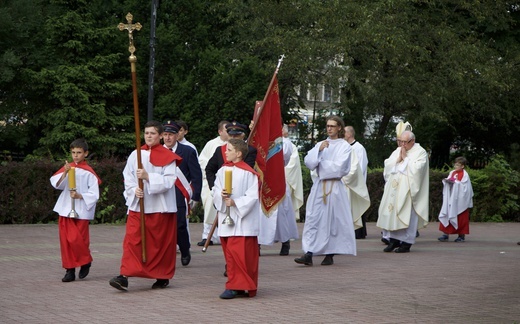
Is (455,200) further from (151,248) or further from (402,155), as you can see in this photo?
(151,248)

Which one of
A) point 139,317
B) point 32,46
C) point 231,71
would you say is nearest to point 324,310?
point 139,317

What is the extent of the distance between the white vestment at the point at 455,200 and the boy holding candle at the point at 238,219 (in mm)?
8555

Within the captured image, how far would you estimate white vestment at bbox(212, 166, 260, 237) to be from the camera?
32.2ft

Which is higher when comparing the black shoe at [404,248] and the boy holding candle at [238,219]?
the boy holding candle at [238,219]

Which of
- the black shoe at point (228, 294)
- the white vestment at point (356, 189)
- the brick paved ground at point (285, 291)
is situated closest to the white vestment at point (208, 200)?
the brick paved ground at point (285, 291)

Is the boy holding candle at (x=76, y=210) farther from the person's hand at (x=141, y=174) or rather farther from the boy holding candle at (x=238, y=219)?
the boy holding candle at (x=238, y=219)

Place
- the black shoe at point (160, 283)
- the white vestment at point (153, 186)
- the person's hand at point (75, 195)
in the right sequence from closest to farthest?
the white vestment at point (153, 186)
the black shoe at point (160, 283)
the person's hand at point (75, 195)

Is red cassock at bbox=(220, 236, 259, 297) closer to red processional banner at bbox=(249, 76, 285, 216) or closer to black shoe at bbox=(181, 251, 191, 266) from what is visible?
→ red processional banner at bbox=(249, 76, 285, 216)

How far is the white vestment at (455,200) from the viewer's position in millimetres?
17906

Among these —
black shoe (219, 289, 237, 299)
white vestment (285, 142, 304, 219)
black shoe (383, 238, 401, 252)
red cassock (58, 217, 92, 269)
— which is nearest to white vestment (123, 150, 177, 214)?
red cassock (58, 217, 92, 269)

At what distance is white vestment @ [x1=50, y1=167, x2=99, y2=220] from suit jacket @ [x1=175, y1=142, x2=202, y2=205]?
1469 mm

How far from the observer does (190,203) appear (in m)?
12.1

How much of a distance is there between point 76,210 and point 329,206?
141 inches

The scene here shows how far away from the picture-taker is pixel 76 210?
11.0 m
